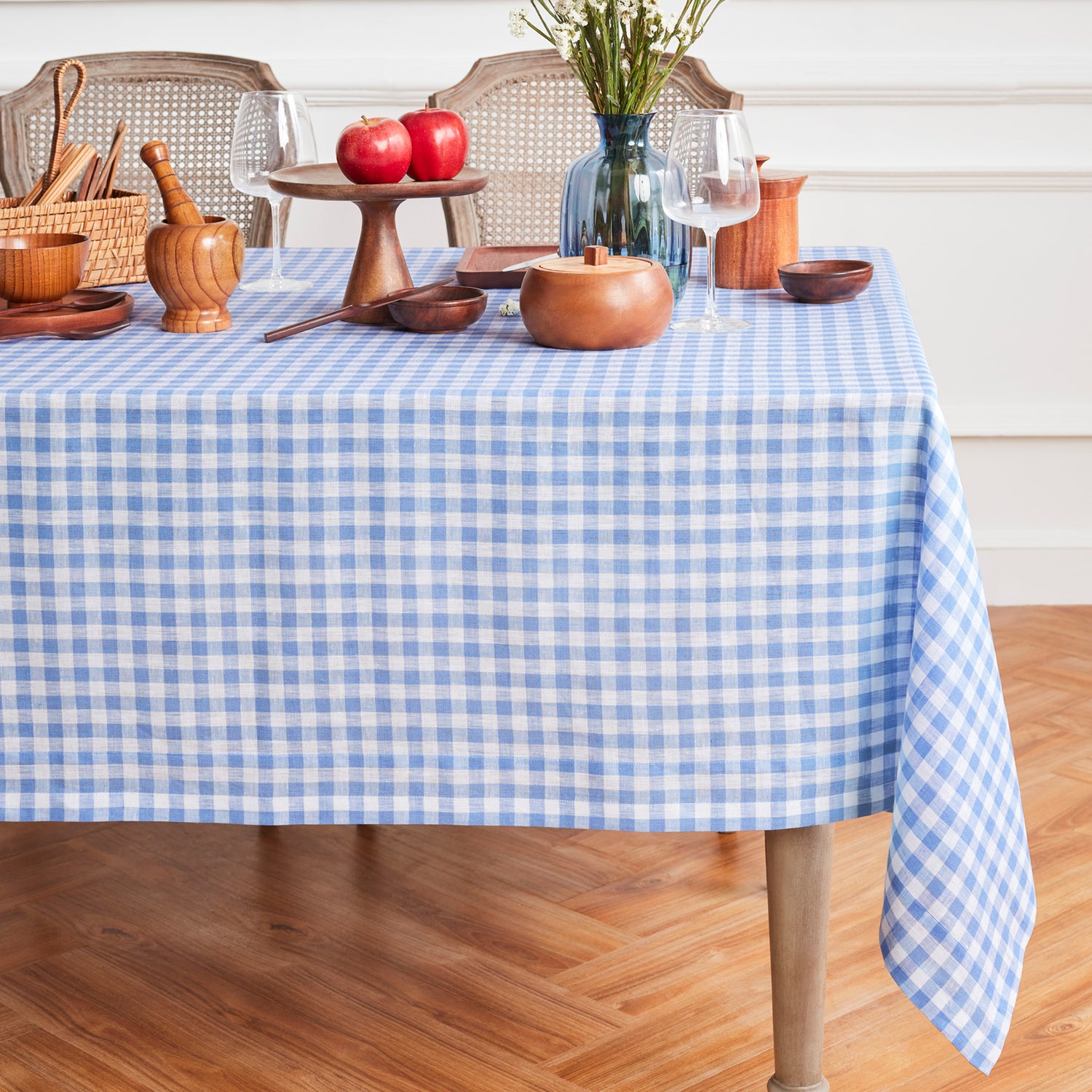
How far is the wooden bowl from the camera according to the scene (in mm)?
1418

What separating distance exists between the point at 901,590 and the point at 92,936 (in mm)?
1062

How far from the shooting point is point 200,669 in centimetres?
121

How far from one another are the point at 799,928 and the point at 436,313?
26.1 inches

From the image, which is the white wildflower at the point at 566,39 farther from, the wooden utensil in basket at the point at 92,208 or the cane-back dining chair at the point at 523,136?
the cane-back dining chair at the point at 523,136

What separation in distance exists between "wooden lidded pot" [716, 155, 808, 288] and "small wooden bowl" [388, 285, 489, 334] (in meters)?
0.34

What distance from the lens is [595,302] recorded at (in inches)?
49.8

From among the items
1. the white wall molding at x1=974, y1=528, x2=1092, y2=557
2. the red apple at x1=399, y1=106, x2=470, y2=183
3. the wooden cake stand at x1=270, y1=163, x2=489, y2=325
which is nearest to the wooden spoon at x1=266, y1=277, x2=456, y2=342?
the wooden cake stand at x1=270, y1=163, x2=489, y2=325

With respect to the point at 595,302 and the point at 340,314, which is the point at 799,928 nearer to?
the point at 595,302

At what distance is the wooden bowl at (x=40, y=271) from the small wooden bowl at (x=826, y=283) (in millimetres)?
746

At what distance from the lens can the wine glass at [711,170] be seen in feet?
4.36

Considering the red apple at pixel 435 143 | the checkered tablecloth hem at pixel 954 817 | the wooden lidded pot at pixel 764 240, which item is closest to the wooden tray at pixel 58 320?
the red apple at pixel 435 143

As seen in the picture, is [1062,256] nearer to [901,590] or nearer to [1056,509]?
[1056,509]

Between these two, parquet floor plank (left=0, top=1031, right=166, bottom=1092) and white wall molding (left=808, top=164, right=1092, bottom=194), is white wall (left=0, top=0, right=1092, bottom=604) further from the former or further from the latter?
parquet floor plank (left=0, top=1031, right=166, bottom=1092)

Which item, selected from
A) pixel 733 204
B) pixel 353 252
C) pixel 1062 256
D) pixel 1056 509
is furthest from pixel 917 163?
pixel 733 204
